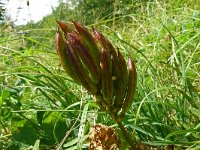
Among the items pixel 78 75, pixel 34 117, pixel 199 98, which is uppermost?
pixel 78 75

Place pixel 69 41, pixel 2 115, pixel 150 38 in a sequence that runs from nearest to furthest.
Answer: pixel 69 41
pixel 2 115
pixel 150 38

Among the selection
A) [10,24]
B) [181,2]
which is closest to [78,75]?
[181,2]

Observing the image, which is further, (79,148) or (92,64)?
(79,148)

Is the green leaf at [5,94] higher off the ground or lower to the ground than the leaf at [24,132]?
higher

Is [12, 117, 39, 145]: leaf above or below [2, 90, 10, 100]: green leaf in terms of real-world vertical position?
below

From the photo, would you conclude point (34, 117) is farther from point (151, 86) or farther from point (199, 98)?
point (199, 98)

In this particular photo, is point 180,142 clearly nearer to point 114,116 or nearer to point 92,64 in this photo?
point 114,116

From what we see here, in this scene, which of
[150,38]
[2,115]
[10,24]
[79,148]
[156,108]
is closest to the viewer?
[79,148]

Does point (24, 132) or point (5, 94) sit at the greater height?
point (5, 94)

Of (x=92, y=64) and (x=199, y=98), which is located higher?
(x=92, y=64)
